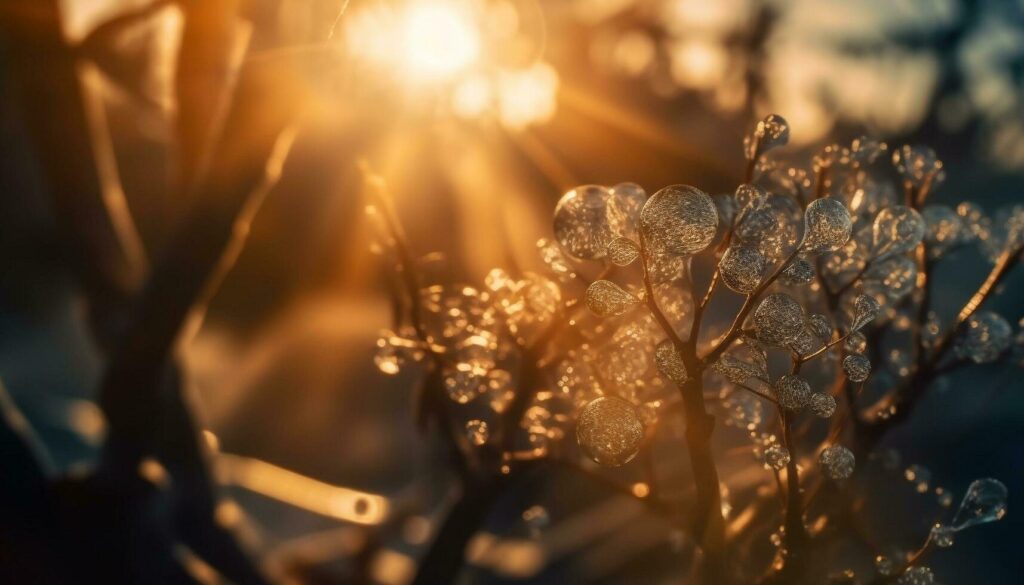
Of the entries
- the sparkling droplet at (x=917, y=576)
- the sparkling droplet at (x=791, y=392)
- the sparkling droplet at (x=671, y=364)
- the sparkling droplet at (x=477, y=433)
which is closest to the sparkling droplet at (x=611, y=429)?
the sparkling droplet at (x=671, y=364)

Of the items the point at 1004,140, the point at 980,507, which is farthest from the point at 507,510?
the point at 1004,140

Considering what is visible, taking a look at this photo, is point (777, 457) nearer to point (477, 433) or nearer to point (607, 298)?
point (607, 298)

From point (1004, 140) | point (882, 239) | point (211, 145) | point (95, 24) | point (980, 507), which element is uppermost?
point (1004, 140)

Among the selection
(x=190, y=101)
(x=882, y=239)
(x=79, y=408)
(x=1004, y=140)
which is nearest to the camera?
(x=882, y=239)

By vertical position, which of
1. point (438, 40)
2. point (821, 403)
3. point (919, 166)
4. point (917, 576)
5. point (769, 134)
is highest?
point (438, 40)

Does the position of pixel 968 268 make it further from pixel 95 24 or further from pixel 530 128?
pixel 95 24

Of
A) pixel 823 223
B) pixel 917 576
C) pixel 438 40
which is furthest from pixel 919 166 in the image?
pixel 438 40
